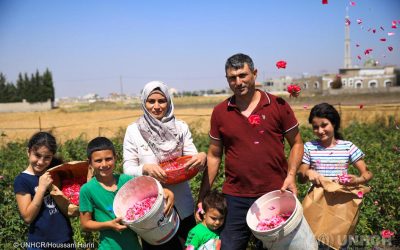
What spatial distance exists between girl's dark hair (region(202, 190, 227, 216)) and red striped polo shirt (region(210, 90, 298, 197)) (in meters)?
0.08

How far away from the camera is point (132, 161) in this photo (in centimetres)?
250

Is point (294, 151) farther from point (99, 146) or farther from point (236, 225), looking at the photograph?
point (99, 146)

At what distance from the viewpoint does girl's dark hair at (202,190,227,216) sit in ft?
8.26

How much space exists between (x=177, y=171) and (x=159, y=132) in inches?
11.2

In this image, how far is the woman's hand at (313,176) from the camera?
251 cm

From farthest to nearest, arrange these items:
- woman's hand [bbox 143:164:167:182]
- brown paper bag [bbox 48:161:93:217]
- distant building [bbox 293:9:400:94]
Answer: distant building [bbox 293:9:400:94] → brown paper bag [bbox 48:161:93:217] → woman's hand [bbox 143:164:167:182]

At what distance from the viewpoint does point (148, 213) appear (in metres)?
2.09

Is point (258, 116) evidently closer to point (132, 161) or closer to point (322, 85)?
point (132, 161)

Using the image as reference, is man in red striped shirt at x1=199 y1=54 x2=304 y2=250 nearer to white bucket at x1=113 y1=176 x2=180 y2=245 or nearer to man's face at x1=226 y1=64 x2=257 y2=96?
man's face at x1=226 y1=64 x2=257 y2=96

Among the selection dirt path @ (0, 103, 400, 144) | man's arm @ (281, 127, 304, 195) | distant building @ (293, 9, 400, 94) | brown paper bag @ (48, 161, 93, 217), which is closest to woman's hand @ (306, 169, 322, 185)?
man's arm @ (281, 127, 304, 195)

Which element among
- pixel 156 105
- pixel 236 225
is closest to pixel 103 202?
pixel 156 105

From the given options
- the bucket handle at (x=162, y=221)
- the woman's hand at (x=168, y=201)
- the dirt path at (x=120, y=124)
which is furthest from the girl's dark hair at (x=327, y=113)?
the dirt path at (x=120, y=124)

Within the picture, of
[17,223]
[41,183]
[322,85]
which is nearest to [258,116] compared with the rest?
[41,183]

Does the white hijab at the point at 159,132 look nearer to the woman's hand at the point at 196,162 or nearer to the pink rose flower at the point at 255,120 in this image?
the woman's hand at the point at 196,162
